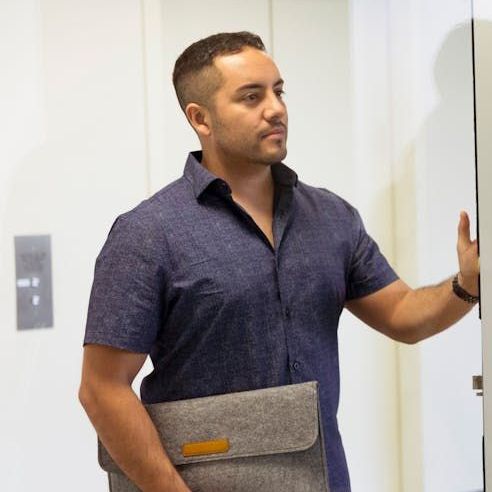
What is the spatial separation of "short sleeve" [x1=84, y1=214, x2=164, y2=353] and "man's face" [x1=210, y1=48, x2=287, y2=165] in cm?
19

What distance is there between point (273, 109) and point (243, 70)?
7 centimetres

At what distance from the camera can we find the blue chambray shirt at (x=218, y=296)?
113 cm

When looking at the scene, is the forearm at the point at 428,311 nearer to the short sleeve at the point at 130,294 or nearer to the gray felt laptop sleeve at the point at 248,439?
the gray felt laptop sleeve at the point at 248,439

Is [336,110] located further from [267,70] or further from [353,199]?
[267,70]

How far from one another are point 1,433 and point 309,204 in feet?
2.39

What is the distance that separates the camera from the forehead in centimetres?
121

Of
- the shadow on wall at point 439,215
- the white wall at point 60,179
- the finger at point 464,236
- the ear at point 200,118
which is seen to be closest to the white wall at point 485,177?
the finger at point 464,236

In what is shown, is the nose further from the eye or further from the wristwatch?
the wristwatch

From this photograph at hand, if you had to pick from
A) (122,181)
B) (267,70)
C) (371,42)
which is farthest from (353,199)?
(267,70)

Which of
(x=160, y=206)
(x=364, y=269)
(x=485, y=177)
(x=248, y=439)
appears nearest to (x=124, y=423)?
(x=248, y=439)

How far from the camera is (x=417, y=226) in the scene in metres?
1.75

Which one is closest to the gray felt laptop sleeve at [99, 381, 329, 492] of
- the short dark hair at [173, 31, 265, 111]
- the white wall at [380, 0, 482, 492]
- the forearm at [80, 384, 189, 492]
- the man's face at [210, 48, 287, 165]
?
the forearm at [80, 384, 189, 492]

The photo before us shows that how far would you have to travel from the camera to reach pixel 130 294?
1125mm

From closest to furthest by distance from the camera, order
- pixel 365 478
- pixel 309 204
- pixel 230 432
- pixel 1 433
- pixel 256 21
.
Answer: pixel 230 432 < pixel 309 204 < pixel 1 433 < pixel 256 21 < pixel 365 478
